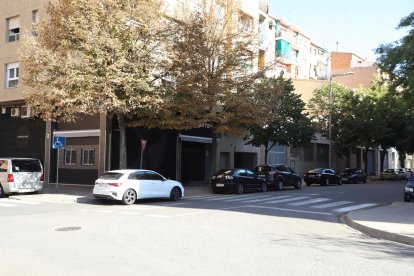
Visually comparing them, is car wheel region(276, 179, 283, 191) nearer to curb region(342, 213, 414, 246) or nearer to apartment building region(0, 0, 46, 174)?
curb region(342, 213, 414, 246)

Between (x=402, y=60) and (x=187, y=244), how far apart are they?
52.9ft

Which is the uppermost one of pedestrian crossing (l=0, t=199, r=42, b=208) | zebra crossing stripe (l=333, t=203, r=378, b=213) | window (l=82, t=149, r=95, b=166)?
window (l=82, t=149, r=95, b=166)

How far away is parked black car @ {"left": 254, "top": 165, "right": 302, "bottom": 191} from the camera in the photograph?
2806cm

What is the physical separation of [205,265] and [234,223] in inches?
221

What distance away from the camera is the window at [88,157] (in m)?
28.6

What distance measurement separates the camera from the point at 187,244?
9.59 metres

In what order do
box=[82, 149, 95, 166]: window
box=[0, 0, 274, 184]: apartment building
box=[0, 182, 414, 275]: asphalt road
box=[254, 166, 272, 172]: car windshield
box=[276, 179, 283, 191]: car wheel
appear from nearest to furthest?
1. box=[0, 182, 414, 275]: asphalt road
2. box=[0, 0, 274, 184]: apartment building
3. box=[276, 179, 283, 191]: car wheel
4. box=[82, 149, 95, 166]: window
5. box=[254, 166, 272, 172]: car windshield

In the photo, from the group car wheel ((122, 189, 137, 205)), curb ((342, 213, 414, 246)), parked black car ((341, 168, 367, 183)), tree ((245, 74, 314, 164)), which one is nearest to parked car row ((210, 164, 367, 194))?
tree ((245, 74, 314, 164))

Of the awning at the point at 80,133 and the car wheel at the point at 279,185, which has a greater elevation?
the awning at the point at 80,133

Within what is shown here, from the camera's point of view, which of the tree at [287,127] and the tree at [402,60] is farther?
the tree at [287,127]

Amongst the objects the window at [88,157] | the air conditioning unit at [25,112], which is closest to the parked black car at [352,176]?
the window at [88,157]

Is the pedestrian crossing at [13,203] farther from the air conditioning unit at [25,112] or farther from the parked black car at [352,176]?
the parked black car at [352,176]

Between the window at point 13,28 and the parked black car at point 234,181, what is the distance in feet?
53.8

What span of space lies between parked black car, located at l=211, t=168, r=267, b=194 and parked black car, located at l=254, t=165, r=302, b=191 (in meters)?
2.00
